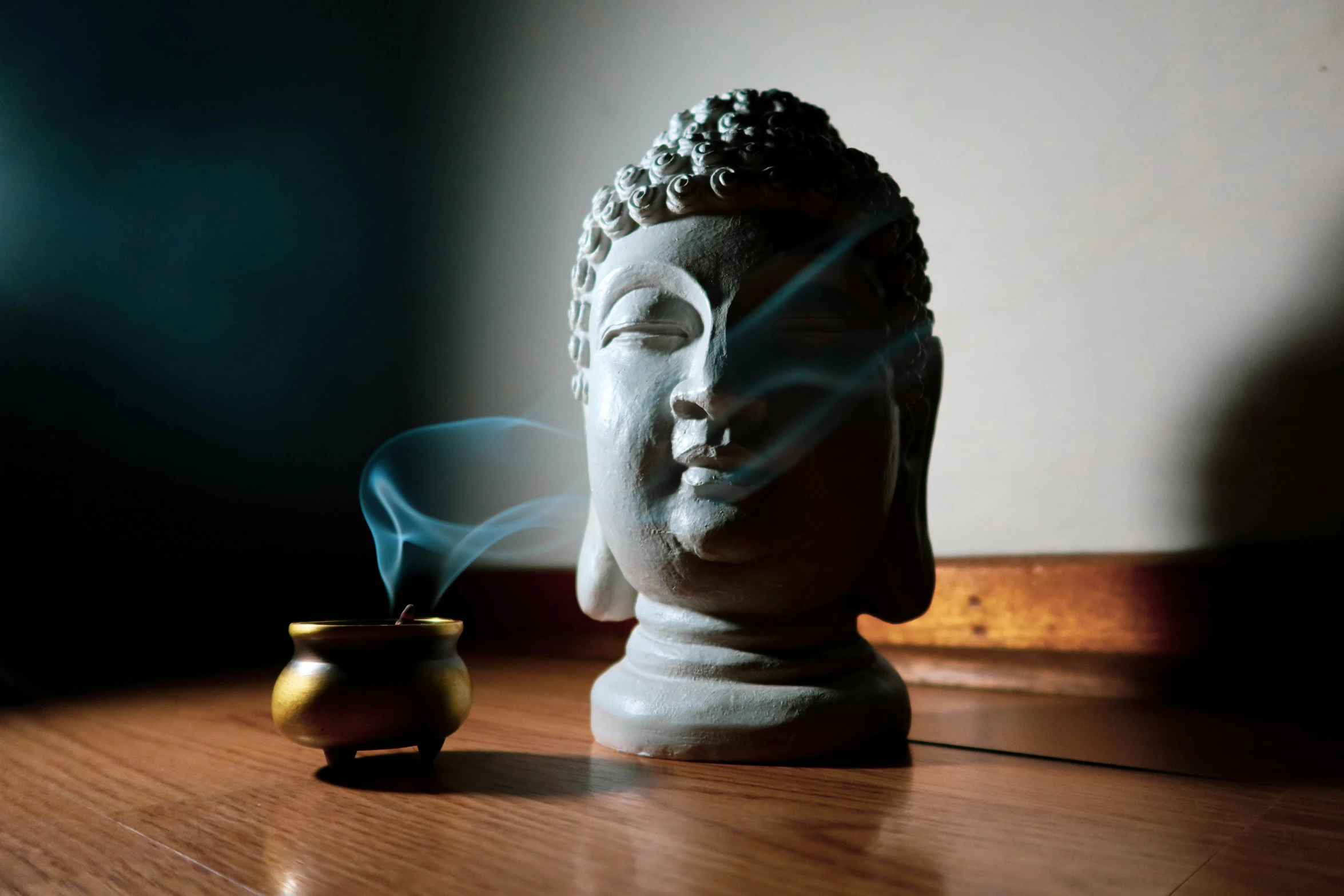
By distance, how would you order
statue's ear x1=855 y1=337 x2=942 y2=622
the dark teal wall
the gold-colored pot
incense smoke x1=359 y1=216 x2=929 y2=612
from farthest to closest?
1. incense smoke x1=359 y1=216 x2=929 y2=612
2. the dark teal wall
3. statue's ear x1=855 y1=337 x2=942 y2=622
4. the gold-colored pot

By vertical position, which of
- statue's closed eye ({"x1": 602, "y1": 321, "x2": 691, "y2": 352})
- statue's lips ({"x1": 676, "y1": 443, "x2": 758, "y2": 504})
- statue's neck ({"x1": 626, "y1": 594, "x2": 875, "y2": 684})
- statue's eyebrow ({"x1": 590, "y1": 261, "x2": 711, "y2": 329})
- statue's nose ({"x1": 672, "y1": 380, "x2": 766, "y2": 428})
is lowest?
statue's neck ({"x1": 626, "y1": 594, "x2": 875, "y2": 684})

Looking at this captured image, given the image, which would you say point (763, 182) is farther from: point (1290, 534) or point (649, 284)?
point (1290, 534)

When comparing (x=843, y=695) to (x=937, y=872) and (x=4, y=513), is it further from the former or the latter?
(x=4, y=513)

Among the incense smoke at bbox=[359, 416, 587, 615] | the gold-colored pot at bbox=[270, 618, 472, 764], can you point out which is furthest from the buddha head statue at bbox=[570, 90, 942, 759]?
the incense smoke at bbox=[359, 416, 587, 615]

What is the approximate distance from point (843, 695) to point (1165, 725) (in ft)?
1.41

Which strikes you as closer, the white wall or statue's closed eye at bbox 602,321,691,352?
statue's closed eye at bbox 602,321,691,352

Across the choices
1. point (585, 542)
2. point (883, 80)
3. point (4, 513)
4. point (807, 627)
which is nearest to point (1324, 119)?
point (883, 80)

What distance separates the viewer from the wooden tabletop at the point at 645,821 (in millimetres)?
605

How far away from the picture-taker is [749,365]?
912 mm

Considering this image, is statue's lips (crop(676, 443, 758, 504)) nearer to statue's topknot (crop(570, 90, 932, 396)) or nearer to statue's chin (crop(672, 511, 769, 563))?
statue's chin (crop(672, 511, 769, 563))

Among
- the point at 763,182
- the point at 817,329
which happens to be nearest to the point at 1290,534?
the point at 817,329

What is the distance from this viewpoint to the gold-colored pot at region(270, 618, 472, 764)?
2.64ft

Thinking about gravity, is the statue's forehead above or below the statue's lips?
above

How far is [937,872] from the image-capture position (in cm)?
61
